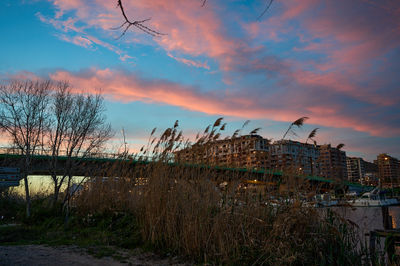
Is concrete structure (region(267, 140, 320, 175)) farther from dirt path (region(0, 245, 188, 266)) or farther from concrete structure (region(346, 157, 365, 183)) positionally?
dirt path (region(0, 245, 188, 266))

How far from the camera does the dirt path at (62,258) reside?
15.9ft

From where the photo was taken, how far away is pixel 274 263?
411 centimetres

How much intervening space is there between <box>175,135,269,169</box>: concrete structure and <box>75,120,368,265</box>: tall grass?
7.6 inches

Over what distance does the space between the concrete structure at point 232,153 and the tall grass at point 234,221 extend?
193mm

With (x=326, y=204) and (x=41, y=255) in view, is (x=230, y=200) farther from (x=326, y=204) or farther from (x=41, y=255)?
(x=41, y=255)

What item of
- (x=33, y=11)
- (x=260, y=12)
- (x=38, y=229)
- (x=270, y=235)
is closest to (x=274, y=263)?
(x=270, y=235)

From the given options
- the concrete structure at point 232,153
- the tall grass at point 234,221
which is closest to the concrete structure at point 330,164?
the tall grass at point 234,221

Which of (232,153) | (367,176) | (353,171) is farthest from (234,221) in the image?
(353,171)

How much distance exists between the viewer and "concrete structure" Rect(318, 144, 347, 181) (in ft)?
18.1

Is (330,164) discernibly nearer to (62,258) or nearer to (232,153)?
(232,153)

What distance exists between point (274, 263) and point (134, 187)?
4741mm

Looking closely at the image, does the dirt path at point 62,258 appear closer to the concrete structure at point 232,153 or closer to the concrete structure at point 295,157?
the concrete structure at point 232,153

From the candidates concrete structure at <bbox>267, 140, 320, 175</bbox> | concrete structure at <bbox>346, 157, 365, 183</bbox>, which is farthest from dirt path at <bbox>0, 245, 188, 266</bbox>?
concrete structure at <bbox>346, 157, 365, 183</bbox>

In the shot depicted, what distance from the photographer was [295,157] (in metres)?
5.80
